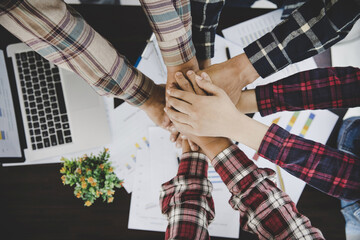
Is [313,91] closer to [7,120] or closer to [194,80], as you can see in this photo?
[194,80]

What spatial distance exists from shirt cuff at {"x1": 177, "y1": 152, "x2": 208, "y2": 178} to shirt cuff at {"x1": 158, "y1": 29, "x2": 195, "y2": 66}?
0.30 meters

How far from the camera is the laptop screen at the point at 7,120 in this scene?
2.61 feet

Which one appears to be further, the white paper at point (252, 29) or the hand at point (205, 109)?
the white paper at point (252, 29)

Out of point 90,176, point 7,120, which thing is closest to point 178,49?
point 90,176

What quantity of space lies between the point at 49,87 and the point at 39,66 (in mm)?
83

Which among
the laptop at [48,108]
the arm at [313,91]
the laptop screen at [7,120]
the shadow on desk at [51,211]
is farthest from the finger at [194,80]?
the laptop screen at [7,120]

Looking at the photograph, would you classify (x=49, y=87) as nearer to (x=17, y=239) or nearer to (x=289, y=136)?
(x=17, y=239)

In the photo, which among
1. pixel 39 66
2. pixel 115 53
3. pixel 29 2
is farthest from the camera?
pixel 39 66

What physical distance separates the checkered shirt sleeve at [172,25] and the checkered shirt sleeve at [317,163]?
366mm

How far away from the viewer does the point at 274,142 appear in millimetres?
704

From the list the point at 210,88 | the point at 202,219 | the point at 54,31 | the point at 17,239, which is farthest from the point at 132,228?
the point at 54,31

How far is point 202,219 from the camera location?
0.67m

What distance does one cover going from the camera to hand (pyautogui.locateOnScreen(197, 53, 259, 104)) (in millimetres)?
760

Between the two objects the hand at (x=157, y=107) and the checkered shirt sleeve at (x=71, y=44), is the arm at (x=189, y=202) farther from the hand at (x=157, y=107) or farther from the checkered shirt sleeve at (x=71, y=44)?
the checkered shirt sleeve at (x=71, y=44)
